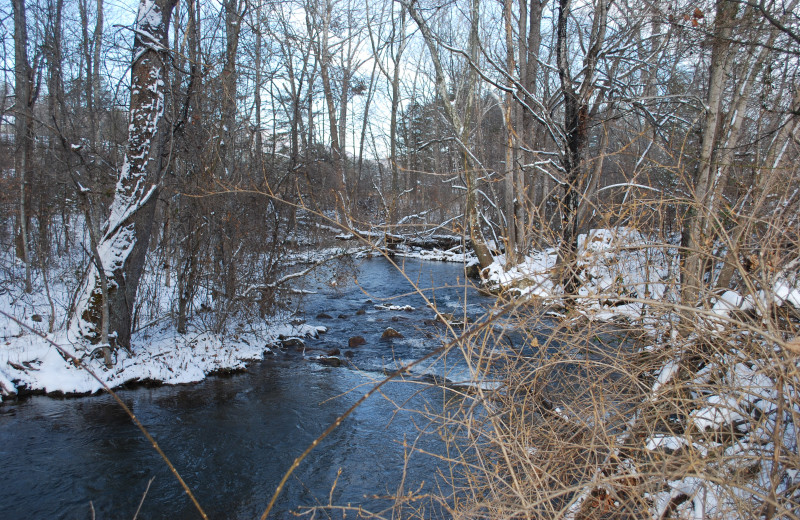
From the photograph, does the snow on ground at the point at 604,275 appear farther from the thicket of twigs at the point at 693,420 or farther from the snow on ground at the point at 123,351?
the snow on ground at the point at 123,351

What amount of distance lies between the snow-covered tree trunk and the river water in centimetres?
113

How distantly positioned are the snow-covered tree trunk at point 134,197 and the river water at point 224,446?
3.71ft

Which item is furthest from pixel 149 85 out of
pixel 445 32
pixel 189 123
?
pixel 445 32

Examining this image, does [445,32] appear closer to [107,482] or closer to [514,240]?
[514,240]

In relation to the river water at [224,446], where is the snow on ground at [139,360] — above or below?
above

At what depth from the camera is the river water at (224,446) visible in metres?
4.45

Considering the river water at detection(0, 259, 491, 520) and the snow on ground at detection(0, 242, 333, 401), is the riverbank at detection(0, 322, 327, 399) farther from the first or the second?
the river water at detection(0, 259, 491, 520)

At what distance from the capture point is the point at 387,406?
6492 mm

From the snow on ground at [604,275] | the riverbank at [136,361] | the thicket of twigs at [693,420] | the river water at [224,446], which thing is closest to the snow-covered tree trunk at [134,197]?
the riverbank at [136,361]

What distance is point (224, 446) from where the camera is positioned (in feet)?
17.9

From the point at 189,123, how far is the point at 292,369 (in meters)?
4.24

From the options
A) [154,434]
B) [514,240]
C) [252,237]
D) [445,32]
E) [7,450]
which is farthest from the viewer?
[445,32]

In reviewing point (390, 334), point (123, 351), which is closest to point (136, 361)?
point (123, 351)

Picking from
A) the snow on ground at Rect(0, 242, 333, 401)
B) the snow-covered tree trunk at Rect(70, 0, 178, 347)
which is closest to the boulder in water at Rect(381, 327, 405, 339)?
the snow on ground at Rect(0, 242, 333, 401)
